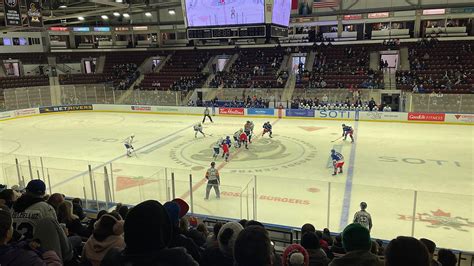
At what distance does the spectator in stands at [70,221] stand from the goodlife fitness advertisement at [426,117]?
2262 centimetres

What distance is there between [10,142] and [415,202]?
1942cm

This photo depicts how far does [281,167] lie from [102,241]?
11.1 metres

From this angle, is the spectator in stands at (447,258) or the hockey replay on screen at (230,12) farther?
Answer: the hockey replay on screen at (230,12)

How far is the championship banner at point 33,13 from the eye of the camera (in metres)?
16.2

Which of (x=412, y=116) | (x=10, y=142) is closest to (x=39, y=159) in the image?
(x=10, y=142)

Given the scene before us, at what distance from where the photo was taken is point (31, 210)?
419cm

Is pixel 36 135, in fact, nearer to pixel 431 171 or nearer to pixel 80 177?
pixel 80 177

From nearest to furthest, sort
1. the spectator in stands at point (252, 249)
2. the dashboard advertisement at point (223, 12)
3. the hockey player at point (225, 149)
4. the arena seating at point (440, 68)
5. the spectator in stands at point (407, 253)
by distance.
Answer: the spectator in stands at point (407, 253)
the spectator in stands at point (252, 249)
the hockey player at point (225, 149)
the dashboard advertisement at point (223, 12)
the arena seating at point (440, 68)

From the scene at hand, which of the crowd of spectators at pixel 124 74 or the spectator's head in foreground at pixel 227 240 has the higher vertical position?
the crowd of spectators at pixel 124 74

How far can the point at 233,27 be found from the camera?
16234mm

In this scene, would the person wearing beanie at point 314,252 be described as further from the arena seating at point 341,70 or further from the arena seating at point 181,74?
the arena seating at point 181,74

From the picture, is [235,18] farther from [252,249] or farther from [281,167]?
[252,249]

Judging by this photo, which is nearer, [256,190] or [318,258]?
[318,258]

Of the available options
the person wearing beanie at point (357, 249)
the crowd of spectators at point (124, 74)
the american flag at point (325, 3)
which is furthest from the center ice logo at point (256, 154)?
the crowd of spectators at point (124, 74)
